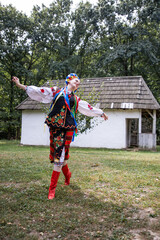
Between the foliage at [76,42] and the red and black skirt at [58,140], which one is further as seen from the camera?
the foliage at [76,42]

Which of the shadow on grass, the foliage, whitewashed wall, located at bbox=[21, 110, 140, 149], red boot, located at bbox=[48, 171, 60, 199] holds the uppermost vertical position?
the foliage

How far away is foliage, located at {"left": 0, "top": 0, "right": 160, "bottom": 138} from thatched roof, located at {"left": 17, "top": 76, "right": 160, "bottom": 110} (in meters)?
4.86

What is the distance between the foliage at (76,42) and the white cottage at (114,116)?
525 cm

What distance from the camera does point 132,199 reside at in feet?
13.3

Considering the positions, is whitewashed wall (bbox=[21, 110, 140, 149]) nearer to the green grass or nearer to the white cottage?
the white cottage

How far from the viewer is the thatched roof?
15.7 metres

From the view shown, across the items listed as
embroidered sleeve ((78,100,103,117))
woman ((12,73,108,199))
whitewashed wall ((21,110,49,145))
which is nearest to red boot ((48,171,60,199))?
woman ((12,73,108,199))

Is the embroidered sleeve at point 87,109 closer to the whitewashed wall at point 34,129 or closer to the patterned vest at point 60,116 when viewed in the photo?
the patterned vest at point 60,116

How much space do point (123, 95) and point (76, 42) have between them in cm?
1415

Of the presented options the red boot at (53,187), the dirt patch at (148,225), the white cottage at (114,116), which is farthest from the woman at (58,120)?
the white cottage at (114,116)

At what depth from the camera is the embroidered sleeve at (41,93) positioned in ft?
13.9

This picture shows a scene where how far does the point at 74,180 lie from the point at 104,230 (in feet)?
7.43

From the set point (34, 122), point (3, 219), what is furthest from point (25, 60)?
point (3, 219)

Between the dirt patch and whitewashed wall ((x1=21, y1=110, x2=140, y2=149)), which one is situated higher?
whitewashed wall ((x1=21, y1=110, x2=140, y2=149))
